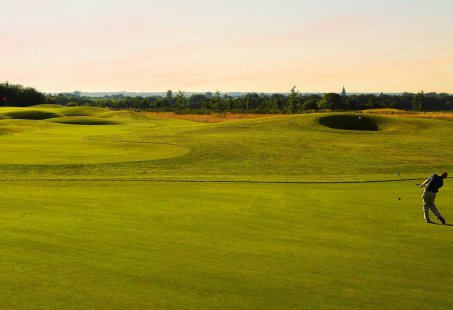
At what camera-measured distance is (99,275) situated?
10562 mm

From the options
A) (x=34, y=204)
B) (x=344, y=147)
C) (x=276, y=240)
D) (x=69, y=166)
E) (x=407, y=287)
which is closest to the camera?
Result: (x=407, y=287)

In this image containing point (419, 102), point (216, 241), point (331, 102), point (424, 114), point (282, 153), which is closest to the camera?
point (216, 241)

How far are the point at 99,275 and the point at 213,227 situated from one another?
197 inches

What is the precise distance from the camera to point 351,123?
6575 cm

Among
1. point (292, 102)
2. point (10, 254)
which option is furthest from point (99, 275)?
point (292, 102)

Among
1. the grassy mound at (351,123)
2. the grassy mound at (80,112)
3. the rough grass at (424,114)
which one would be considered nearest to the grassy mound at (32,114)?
the grassy mound at (80,112)

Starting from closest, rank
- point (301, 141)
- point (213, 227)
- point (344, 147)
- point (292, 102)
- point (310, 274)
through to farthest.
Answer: point (310, 274) < point (213, 227) < point (344, 147) < point (301, 141) < point (292, 102)

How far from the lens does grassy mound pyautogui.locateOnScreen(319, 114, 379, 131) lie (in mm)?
65438

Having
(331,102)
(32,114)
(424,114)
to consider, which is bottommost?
(32,114)

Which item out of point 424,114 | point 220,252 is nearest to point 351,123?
point 424,114

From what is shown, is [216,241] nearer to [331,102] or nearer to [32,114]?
[32,114]

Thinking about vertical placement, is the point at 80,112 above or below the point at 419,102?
below

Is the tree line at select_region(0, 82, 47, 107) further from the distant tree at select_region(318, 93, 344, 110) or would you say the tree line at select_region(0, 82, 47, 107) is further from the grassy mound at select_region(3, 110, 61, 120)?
the distant tree at select_region(318, 93, 344, 110)

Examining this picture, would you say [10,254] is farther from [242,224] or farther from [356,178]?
A: [356,178]
